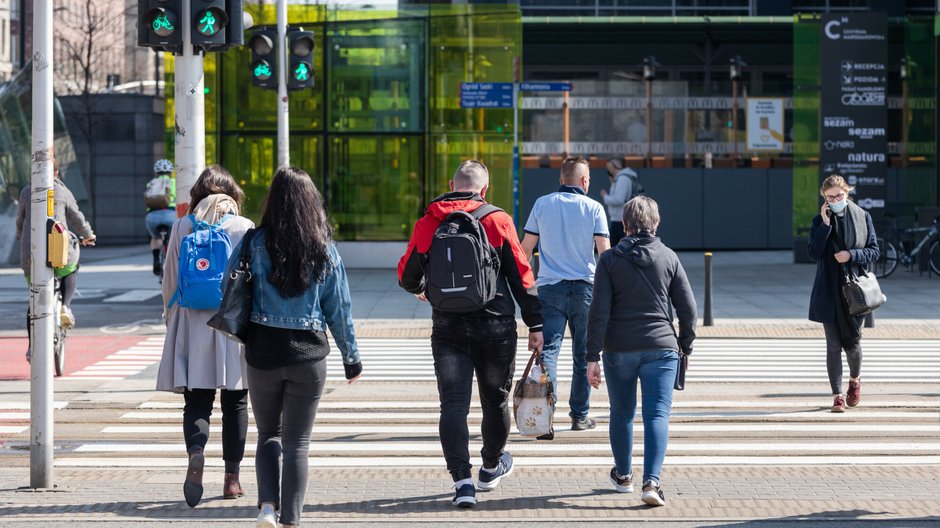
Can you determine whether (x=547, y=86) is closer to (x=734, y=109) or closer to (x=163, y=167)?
(x=163, y=167)

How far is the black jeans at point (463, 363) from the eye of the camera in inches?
270

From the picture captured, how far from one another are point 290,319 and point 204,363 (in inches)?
40.2

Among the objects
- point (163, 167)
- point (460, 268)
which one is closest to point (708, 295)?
point (163, 167)

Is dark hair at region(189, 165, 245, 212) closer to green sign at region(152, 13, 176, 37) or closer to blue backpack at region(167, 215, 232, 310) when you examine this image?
blue backpack at region(167, 215, 232, 310)

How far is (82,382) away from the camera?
11.8 metres

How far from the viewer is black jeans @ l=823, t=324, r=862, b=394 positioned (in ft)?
32.7

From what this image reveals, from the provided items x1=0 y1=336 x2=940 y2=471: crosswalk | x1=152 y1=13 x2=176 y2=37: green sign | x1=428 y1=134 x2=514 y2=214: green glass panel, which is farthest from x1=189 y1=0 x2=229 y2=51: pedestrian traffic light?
x1=428 y1=134 x2=514 y2=214: green glass panel

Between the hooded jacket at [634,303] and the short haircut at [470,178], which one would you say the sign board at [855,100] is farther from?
the short haircut at [470,178]

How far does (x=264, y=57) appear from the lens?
54.3 feet

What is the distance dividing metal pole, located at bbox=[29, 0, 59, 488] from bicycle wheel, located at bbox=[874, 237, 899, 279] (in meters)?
18.6

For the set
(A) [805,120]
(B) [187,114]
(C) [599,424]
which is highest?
(A) [805,120]

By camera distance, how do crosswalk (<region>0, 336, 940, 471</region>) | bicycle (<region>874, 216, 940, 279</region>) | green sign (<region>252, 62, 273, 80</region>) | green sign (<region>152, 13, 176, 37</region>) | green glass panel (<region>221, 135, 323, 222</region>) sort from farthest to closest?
green glass panel (<region>221, 135, 323, 222</region>), bicycle (<region>874, 216, 940, 279</region>), green sign (<region>252, 62, 273, 80</region>), green sign (<region>152, 13, 176, 37</region>), crosswalk (<region>0, 336, 940, 471</region>)

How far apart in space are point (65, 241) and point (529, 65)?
84.0ft

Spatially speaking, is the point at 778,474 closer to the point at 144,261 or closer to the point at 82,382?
the point at 82,382
